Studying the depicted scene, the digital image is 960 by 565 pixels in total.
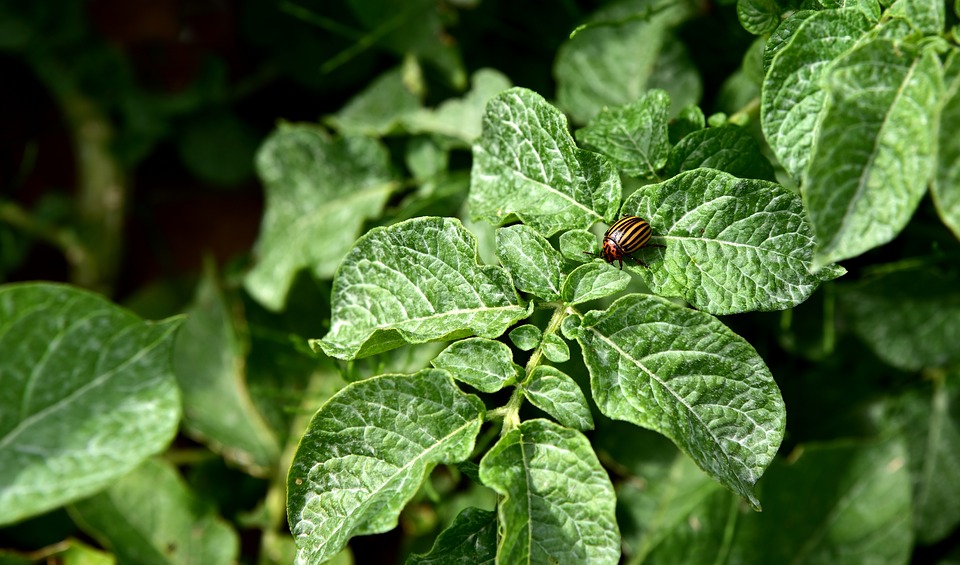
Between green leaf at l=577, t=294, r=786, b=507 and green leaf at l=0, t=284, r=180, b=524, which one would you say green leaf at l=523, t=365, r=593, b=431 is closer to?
green leaf at l=577, t=294, r=786, b=507

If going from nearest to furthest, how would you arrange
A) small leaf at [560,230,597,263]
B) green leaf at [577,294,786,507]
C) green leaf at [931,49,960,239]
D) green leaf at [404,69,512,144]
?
green leaf at [931,49,960,239] → green leaf at [577,294,786,507] → small leaf at [560,230,597,263] → green leaf at [404,69,512,144]

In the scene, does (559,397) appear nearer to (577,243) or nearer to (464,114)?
(577,243)

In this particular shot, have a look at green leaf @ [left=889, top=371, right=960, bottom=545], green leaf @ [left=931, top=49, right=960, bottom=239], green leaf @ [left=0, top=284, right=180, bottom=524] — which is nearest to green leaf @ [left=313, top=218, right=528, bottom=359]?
green leaf @ [left=931, top=49, right=960, bottom=239]

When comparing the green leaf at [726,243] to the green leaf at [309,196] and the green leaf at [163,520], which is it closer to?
the green leaf at [309,196]

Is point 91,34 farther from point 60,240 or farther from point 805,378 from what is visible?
point 805,378

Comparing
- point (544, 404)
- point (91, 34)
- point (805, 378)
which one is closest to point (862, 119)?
point (544, 404)

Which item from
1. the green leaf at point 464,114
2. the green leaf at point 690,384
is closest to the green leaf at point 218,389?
the green leaf at point 464,114
